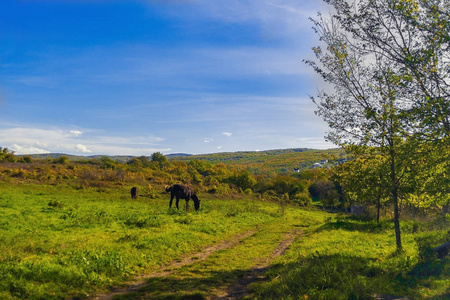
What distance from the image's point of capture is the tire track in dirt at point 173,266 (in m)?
8.88

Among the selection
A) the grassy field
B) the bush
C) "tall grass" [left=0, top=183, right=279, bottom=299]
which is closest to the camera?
the grassy field

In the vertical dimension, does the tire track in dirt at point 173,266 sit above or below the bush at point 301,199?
above

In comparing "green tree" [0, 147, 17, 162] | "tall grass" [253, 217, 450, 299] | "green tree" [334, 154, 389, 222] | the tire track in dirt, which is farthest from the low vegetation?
"green tree" [0, 147, 17, 162]

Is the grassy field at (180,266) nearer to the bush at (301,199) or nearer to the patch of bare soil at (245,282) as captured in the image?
the patch of bare soil at (245,282)

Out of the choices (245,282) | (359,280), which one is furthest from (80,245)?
(359,280)

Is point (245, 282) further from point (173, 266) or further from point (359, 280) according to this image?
point (359, 280)

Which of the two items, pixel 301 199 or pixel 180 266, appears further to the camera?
pixel 301 199

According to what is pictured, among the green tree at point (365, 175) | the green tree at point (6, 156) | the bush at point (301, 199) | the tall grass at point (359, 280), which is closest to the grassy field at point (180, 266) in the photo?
the tall grass at point (359, 280)

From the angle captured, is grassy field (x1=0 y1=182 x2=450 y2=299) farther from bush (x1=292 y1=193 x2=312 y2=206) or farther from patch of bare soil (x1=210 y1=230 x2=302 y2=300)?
bush (x1=292 y1=193 x2=312 y2=206)

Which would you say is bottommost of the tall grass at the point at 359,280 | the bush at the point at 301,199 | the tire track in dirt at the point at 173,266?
the bush at the point at 301,199

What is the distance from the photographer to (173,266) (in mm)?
11922

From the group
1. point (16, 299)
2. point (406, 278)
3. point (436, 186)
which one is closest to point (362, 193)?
point (436, 186)

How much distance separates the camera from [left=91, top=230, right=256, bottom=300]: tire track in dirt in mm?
8883

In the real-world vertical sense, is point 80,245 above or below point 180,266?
above
